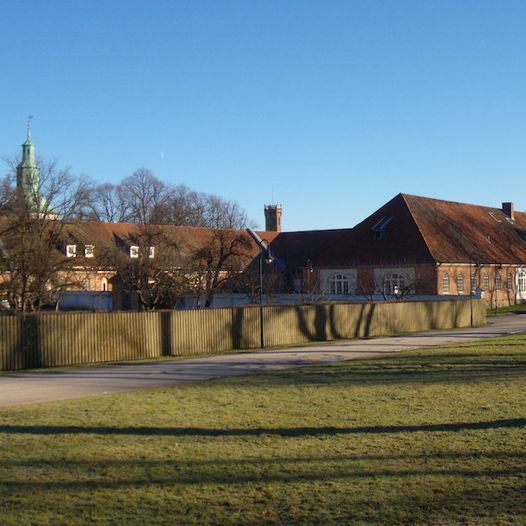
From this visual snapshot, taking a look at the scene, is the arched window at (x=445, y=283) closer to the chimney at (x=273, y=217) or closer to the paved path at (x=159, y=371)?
the paved path at (x=159, y=371)

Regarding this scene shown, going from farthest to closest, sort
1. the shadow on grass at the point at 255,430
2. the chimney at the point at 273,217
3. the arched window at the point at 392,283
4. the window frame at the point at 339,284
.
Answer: the chimney at the point at 273,217, the window frame at the point at 339,284, the arched window at the point at 392,283, the shadow on grass at the point at 255,430

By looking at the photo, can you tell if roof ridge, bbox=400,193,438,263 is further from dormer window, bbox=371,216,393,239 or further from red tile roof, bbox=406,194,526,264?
dormer window, bbox=371,216,393,239

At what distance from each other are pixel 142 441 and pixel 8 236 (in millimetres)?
29516

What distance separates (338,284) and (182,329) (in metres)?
34.9

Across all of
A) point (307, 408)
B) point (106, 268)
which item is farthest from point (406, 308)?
point (307, 408)

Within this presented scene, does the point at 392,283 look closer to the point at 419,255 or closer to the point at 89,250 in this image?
the point at 419,255

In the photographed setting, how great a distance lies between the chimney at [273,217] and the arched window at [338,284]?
27898mm

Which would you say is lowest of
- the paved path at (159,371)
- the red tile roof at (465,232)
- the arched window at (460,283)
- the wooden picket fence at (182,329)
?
the paved path at (159,371)

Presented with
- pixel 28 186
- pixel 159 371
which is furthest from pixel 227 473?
pixel 28 186

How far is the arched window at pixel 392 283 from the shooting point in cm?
5784

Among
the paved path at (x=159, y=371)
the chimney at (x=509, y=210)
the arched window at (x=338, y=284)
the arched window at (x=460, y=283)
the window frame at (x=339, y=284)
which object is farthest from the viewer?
the chimney at (x=509, y=210)

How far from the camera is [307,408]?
1332cm

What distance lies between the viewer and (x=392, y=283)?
192ft

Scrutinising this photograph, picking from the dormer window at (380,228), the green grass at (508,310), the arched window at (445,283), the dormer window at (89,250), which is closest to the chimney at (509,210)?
the green grass at (508,310)
